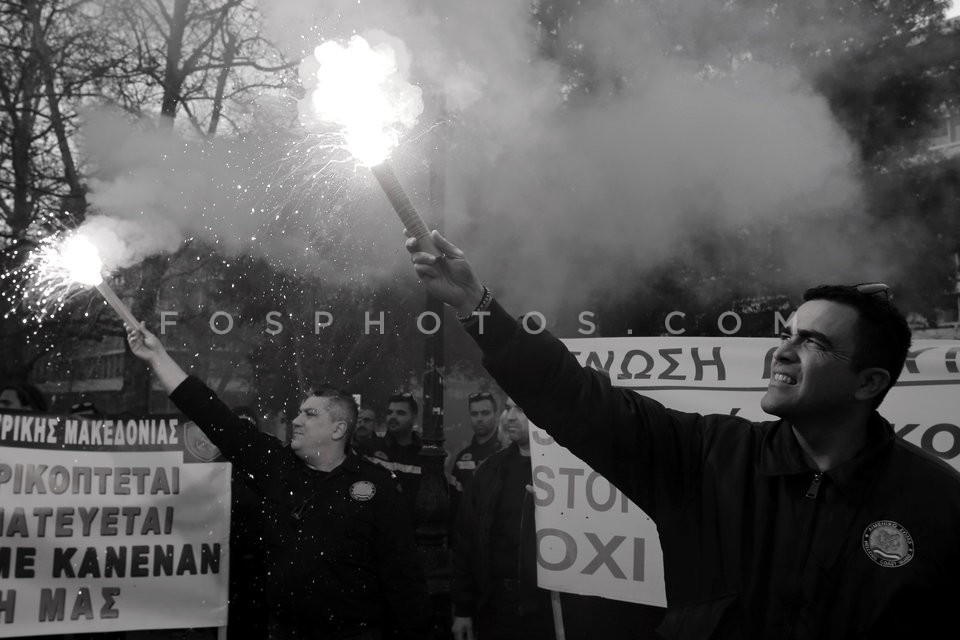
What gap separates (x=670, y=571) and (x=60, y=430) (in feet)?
12.1

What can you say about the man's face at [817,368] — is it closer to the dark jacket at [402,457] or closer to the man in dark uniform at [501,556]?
the man in dark uniform at [501,556]

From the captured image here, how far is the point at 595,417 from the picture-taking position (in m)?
1.77

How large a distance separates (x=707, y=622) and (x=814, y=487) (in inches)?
13.3

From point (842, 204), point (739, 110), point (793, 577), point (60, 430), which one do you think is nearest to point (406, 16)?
point (739, 110)

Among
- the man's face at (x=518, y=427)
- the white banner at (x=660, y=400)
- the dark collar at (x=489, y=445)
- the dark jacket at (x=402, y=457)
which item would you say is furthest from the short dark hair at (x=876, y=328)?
the dark collar at (x=489, y=445)

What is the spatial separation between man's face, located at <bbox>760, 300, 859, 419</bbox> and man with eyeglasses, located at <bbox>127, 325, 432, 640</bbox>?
208cm

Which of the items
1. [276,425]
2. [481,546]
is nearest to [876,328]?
[481,546]

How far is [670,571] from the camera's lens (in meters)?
1.74

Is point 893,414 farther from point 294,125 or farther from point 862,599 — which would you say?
point 294,125

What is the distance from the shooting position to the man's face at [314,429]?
373 centimetres

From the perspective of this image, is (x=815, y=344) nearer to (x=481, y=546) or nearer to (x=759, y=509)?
(x=759, y=509)

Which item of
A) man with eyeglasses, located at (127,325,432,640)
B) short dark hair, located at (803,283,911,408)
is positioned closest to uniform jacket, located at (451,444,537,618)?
man with eyeglasses, located at (127,325,432,640)

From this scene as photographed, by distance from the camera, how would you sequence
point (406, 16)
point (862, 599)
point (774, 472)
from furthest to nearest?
1. point (406, 16)
2. point (774, 472)
3. point (862, 599)

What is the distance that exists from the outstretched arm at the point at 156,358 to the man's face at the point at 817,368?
2669 millimetres
